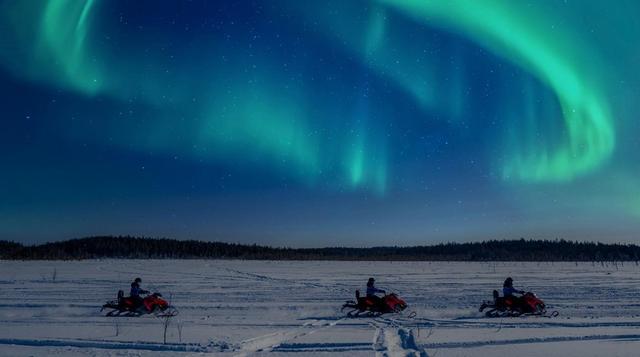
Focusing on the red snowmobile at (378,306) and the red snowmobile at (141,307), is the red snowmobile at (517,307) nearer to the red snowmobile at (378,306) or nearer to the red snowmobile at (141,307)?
the red snowmobile at (378,306)

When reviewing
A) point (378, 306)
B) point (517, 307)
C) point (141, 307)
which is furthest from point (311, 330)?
point (517, 307)

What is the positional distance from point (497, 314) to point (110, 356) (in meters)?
12.3

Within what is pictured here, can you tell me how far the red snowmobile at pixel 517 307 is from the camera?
18.1m

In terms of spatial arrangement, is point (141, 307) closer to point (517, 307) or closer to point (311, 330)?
point (311, 330)

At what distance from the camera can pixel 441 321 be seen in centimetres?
1617

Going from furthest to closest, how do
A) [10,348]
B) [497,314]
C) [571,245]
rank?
[571,245] → [497,314] → [10,348]

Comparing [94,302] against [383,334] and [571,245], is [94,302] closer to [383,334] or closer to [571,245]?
[383,334]

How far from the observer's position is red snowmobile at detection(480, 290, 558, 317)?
59.3 ft

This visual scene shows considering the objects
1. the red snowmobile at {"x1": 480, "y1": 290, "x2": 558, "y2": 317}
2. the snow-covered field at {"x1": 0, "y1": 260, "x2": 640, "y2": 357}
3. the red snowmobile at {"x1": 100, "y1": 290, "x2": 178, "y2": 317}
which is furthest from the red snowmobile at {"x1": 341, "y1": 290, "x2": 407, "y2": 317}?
the red snowmobile at {"x1": 100, "y1": 290, "x2": 178, "y2": 317}

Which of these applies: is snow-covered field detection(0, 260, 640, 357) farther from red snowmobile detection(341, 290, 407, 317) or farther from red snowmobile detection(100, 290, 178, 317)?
red snowmobile detection(341, 290, 407, 317)

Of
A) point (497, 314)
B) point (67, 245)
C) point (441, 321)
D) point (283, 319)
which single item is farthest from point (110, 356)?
point (67, 245)

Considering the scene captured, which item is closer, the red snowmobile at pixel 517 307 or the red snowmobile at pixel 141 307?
the red snowmobile at pixel 517 307

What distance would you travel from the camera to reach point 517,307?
1833 centimetres

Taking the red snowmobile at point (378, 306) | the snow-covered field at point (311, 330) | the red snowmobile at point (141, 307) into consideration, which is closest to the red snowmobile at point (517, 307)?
the snow-covered field at point (311, 330)
